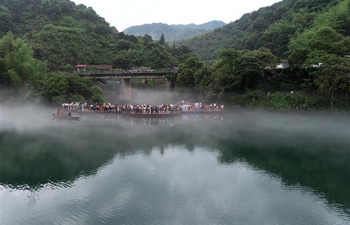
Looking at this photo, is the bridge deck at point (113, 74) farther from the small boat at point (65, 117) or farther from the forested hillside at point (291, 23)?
the forested hillside at point (291, 23)

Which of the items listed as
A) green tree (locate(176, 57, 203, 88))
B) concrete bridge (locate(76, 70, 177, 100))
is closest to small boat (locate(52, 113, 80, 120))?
concrete bridge (locate(76, 70, 177, 100))

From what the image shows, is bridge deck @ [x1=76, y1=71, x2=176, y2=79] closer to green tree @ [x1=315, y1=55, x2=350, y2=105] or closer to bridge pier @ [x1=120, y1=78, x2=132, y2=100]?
bridge pier @ [x1=120, y1=78, x2=132, y2=100]

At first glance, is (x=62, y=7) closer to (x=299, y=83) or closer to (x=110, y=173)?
(x=299, y=83)

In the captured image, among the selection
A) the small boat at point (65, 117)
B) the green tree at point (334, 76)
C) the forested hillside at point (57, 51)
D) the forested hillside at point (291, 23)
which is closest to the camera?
the green tree at point (334, 76)

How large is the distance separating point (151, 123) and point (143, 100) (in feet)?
61.8

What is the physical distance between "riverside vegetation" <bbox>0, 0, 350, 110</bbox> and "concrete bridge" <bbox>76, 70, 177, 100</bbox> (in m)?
2.50

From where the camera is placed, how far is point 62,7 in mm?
98250

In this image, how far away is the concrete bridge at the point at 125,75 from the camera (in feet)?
172

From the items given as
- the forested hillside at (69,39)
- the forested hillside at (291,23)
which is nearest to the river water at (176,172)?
the forested hillside at (291,23)

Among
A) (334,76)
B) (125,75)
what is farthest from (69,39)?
(334,76)

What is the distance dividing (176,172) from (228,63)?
27.0m

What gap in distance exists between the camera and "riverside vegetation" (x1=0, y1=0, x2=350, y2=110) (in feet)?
131

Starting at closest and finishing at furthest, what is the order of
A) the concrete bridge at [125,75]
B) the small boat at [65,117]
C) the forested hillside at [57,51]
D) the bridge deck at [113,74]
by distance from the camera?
the small boat at [65,117] → the forested hillside at [57,51] → the bridge deck at [113,74] → the concrete bridge at [125,75]

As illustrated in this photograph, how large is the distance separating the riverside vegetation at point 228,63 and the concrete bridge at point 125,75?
250 cm
